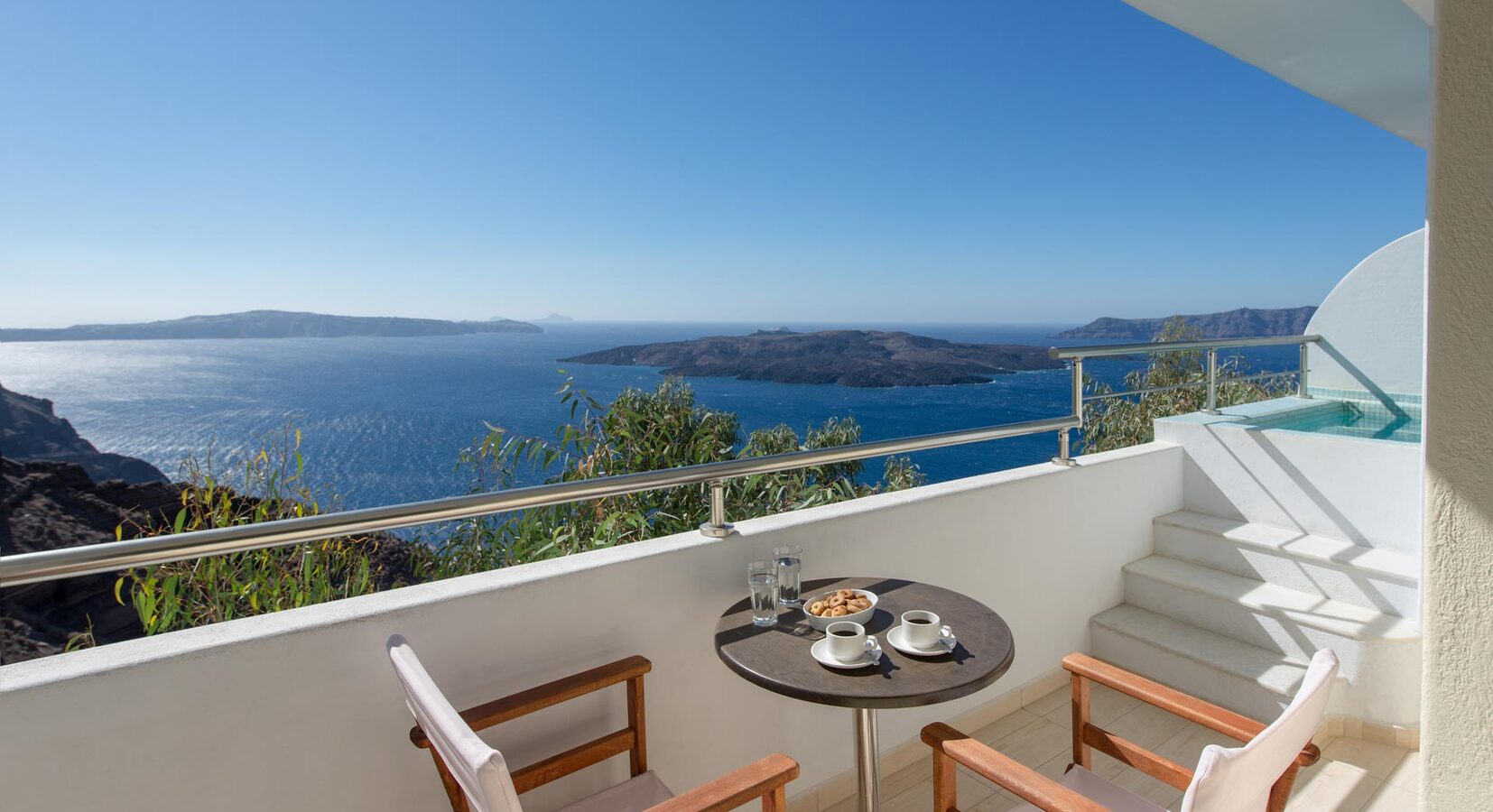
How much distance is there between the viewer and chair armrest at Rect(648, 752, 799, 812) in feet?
3.79

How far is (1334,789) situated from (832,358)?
13.0 m

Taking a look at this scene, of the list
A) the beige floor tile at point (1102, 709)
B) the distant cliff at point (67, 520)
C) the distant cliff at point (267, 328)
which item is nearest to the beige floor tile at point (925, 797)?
the beige floor tile at point (1102, 709)

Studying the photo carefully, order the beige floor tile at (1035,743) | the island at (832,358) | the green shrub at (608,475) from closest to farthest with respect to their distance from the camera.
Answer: the beige floor tile at (1035,743)
the green shrub at (608,475)
the island at (832,358)

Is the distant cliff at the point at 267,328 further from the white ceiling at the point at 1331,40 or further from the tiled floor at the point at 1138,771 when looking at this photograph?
the white ceiling at the point at 1331,40

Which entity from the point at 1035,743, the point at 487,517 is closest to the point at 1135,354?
the point at 1035,743

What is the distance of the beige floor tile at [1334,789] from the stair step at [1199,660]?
0.26m

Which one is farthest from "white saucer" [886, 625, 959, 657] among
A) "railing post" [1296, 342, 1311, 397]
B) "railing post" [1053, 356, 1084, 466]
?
"railing post" [1296, 342, 1311, 397]

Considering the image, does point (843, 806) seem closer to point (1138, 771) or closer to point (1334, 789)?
point (1138, 771)

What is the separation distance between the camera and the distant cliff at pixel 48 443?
5.75 m

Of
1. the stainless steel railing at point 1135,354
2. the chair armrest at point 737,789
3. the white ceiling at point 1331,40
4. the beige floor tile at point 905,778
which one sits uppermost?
the white ceiling at point 1331,40

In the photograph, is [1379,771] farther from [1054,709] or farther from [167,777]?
[167,777]

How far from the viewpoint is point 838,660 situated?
147 cm

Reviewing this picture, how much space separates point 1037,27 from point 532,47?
29.4ft

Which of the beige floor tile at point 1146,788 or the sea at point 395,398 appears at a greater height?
the sea at point 395,398
